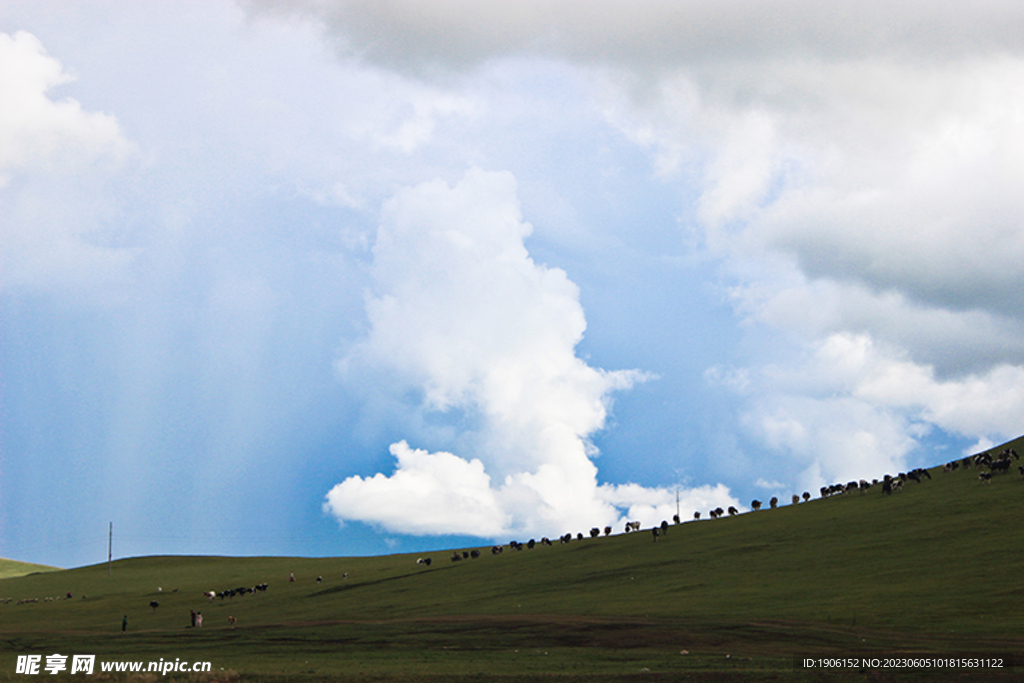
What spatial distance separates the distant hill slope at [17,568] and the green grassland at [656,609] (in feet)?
246

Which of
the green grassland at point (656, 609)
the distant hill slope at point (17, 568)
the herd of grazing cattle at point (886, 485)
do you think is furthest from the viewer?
the distant hill slope at point (17, 568)

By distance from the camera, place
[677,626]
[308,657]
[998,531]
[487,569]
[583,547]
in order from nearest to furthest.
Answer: [308,657] → [677,626] → [998,531] → [487,569] → [583,547]

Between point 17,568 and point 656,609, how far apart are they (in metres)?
158

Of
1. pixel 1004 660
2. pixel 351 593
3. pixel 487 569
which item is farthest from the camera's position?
pixel 487 569

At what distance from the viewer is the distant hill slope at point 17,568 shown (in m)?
159

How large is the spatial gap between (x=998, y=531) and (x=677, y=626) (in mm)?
27810

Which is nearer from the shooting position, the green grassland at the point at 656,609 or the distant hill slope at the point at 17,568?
the green grassland at the point at 656,609

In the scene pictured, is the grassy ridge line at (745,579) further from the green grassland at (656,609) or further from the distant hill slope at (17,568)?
the distant hill slope at (17,568)

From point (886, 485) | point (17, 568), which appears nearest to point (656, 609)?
point (886, 485)

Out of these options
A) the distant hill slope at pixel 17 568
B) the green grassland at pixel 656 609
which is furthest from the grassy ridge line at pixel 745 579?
the distant hill slope at pixel 17 568

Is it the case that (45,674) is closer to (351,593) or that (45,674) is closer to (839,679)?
(839,679)

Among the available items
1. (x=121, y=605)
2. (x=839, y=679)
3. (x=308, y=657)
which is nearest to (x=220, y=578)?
(x=121, y=605)

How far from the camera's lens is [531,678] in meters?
29.5

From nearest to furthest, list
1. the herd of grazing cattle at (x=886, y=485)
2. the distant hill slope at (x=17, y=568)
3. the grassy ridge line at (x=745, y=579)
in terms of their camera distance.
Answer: the grassy ridge line at (x=745, y=579)
the herd of grazing cattle at (x=886, y=485)
the distant hill slope at (x=17, y=568)
